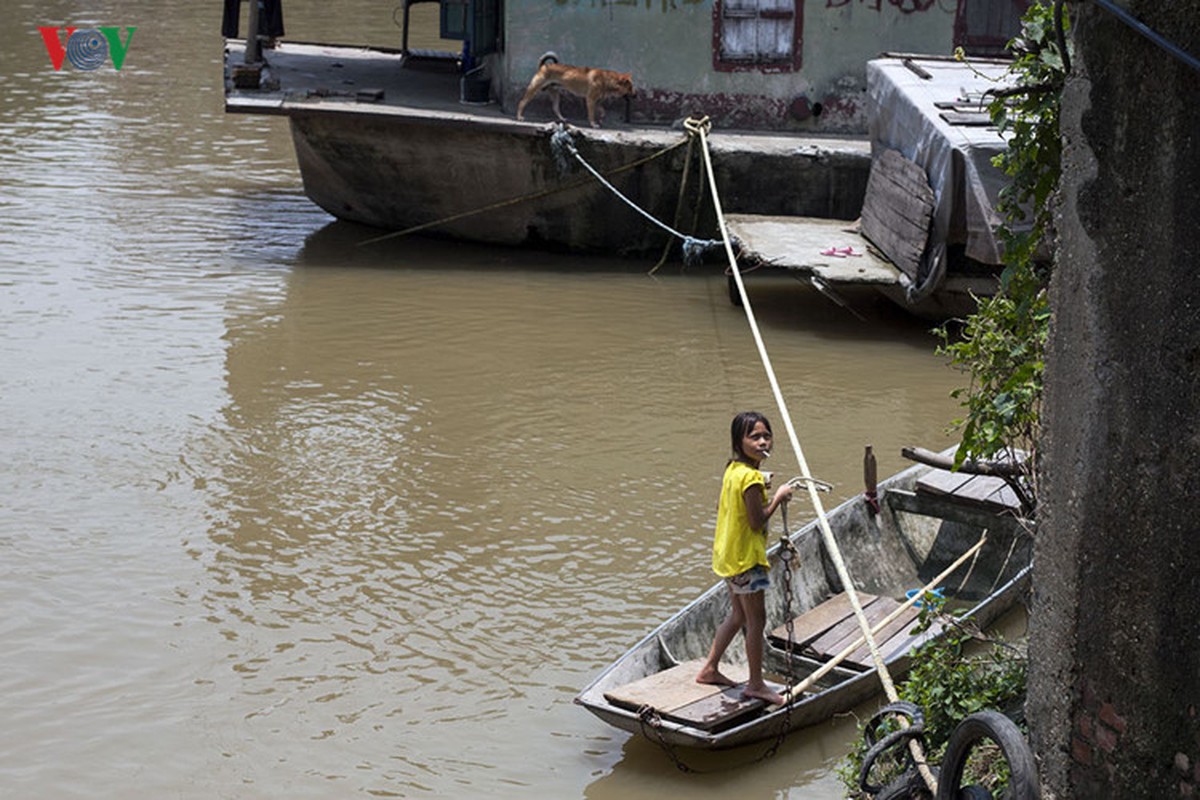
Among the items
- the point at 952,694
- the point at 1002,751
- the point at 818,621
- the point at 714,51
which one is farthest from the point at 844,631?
the point at 714,51

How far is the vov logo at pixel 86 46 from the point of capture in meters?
24.8

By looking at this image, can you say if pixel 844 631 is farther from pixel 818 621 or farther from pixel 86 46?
pixel 86 46

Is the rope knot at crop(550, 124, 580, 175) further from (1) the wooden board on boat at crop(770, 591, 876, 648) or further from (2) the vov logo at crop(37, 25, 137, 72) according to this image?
(2) the vov logo at crop(37, 25, 137, 72)

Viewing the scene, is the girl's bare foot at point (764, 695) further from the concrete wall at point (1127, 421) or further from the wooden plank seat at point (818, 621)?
the concrete wall at point (1127, 421)

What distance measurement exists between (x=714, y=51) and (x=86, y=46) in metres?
14.7

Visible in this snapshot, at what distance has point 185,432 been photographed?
415 inches

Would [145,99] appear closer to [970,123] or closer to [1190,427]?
[970,123]

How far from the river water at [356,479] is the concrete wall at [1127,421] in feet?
8.25

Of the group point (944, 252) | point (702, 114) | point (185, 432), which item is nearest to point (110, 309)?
point (185, 432)

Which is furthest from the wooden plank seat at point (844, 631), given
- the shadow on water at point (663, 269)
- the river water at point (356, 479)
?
the shadow on water at point (663, 269)

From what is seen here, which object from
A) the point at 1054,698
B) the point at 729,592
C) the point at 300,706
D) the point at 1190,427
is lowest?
the point at 300,706

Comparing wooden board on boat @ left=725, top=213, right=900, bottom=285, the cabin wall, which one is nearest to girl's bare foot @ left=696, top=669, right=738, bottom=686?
wooden board on boat @ left=725, top=213, right=900, bottom=285

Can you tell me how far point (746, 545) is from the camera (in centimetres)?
650

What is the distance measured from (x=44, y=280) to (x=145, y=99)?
29.2 feet
